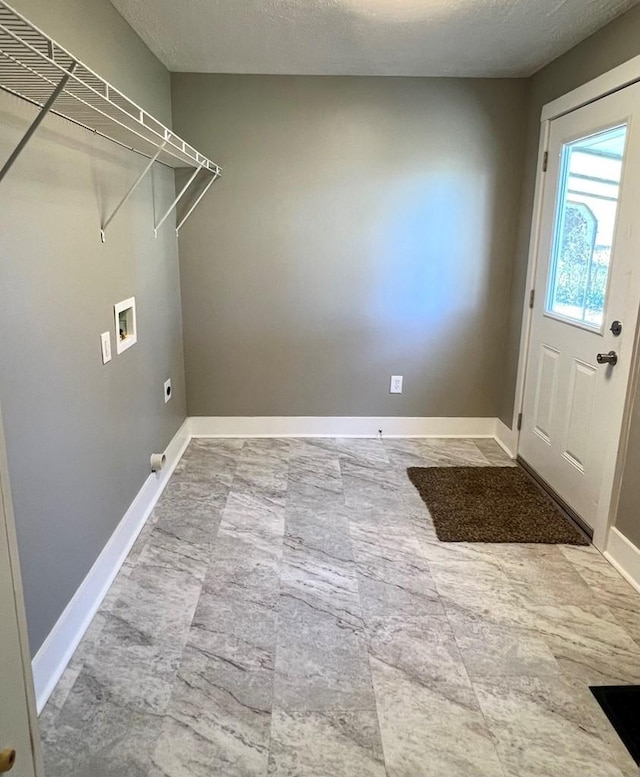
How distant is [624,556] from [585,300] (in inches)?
44.7

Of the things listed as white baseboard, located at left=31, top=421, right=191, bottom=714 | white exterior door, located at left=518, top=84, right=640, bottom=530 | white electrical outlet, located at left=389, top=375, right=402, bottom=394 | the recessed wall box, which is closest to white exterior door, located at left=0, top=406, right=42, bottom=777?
white baseboard, located at left=31, top=421, right=191, bottom=714

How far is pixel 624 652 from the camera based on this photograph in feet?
6.02

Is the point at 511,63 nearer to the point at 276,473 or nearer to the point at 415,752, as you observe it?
the point at 276,473

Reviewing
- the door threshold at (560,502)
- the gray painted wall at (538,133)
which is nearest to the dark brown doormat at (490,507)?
the door threshold at (560,502)

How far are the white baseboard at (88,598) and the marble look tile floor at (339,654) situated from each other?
0.12ft

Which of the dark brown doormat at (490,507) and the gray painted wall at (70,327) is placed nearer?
the gray painted wall at (70,327)

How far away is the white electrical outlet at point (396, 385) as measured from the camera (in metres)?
3.63

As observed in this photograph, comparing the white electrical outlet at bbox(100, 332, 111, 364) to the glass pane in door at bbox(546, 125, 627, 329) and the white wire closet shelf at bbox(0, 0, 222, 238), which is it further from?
the glass pane in door at bbox(546, 125, 627, 329)

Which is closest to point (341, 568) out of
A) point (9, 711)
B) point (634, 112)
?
point (9, 711)

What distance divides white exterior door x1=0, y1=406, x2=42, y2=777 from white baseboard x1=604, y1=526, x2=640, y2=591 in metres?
2.07

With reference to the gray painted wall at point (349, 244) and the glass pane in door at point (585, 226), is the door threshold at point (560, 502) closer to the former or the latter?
the gray painted wall at point (349, 244)

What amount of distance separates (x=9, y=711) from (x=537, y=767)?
125cm

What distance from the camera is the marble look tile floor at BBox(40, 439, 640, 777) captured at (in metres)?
1.47

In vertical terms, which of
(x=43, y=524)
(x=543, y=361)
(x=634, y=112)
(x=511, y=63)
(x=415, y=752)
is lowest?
(x=415, y=752)
